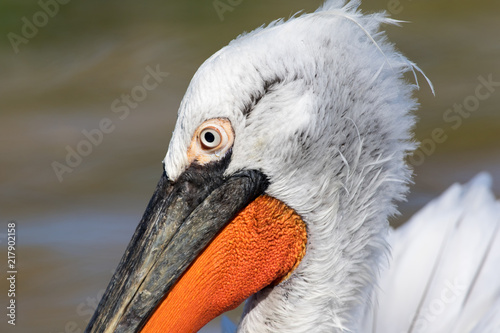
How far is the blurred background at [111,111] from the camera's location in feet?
19.9

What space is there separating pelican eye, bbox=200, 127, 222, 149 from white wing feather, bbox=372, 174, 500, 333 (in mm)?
1783

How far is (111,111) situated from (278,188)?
521 centimetres

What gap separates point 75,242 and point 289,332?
3447 millimetres

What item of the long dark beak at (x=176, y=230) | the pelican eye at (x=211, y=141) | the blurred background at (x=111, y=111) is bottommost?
the long dark beak at (x=176, y=230)

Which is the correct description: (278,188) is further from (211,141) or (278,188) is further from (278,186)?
(211,141)

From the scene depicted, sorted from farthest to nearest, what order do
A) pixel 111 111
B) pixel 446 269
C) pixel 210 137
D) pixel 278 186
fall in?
pixel 111 111
pixel 446 269
pixel 278 186
pixel 210 137

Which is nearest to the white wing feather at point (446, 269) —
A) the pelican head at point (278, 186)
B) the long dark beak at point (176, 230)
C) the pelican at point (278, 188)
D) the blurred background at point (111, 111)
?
the pelican at point (278, 188)

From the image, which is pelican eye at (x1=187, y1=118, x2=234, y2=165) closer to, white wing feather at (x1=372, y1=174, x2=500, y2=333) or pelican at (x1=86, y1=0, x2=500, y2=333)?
pelican at (x1=86, y1=0, x2=500, y2=333)

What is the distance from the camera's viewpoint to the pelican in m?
2.90

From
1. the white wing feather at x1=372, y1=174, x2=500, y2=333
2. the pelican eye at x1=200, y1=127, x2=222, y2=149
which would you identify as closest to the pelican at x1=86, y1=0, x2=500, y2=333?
the pelican eye at x1=200, y1=127, x2=222, y2=149

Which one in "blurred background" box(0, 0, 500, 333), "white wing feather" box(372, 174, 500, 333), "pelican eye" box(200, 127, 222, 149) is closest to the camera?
"pelican eye" box(200, 127, 222, 149)

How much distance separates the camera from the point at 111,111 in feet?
26.1

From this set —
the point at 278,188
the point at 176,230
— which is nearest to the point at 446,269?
the point at 278,188

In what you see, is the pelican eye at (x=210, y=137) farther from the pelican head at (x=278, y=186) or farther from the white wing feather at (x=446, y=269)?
the white wing feather at (x=446, y=269)
